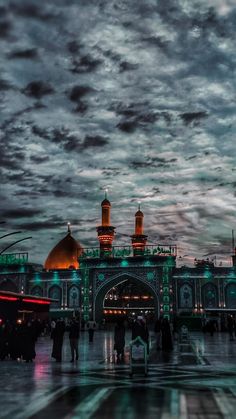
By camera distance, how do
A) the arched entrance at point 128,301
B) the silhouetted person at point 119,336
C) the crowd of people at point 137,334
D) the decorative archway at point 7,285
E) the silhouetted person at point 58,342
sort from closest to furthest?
the crowd of people at point 137,334 → the silhouetted person at point 58,342 → the silhouetted person at point 119,336 → the decorative archway at point 7,285 → the arched entrance at point 128,301

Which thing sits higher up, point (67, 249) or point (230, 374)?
point (67, 249)

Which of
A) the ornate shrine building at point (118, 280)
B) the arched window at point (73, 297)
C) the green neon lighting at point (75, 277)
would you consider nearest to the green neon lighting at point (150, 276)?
the ornate shrine building at point (118, 280)

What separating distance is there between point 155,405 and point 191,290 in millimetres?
56678

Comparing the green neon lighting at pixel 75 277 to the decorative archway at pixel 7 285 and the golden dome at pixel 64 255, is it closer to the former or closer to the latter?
the decorative archway at pixel 7 285

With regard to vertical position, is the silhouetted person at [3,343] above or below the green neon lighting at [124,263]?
below

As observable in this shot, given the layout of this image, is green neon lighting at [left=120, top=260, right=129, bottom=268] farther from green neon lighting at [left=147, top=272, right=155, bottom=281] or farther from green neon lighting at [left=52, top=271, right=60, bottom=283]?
green neon lighting at [left=52, top=271, right=60, bottom=283]

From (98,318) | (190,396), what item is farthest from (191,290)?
(190,396)

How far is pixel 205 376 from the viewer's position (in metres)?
15.7

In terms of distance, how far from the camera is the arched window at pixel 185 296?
6594 cm

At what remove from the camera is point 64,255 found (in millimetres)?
84000

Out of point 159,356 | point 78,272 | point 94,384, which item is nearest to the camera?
point 94,384

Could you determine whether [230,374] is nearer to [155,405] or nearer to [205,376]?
[205,376]

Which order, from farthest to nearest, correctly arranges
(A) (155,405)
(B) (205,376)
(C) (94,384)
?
(B) (205,376), (C) (94,384), (A) (155,405)

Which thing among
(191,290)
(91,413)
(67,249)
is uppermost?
(67,249)
